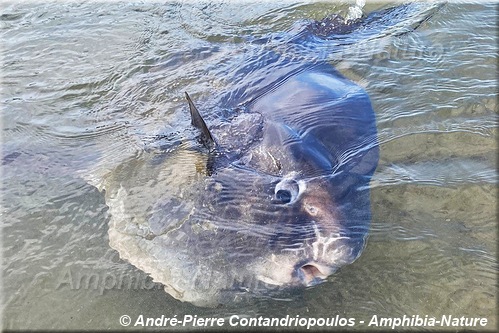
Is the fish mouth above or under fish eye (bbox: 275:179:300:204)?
under

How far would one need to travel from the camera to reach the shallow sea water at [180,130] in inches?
115

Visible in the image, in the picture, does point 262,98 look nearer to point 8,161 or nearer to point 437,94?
point 437,94

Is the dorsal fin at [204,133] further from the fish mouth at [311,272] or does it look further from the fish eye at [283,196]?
the fish mouth at [311,272]

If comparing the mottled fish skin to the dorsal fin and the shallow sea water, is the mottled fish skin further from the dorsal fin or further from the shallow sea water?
the shallow sea water

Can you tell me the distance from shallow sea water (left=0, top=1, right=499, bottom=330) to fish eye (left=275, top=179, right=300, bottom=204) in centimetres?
57

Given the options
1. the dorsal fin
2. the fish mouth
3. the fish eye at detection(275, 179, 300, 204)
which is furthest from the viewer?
the dorsal fin

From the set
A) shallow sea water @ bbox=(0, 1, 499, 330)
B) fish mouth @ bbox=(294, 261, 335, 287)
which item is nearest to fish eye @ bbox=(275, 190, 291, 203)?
fish mouth @ bbox=(294, 261, 335, 287)

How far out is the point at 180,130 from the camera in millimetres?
3883

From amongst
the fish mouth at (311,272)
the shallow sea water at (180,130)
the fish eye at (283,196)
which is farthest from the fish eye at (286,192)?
the shallow sea water at (180,130)

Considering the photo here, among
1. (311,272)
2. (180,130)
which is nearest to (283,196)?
(311,272)

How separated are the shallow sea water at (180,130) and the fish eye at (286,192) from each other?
0.57 meters

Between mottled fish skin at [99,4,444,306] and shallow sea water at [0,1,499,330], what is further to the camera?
shallow sea water at [0,1,499,330]

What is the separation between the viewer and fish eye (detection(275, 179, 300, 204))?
9.52 feet

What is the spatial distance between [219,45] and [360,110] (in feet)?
8.11
